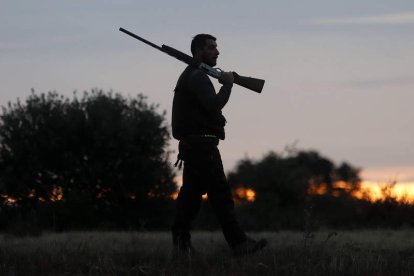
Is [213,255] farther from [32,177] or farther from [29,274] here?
[32,177]

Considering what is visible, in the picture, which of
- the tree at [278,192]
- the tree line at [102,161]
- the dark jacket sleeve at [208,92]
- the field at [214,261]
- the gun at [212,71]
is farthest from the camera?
the tree line at [102,161]

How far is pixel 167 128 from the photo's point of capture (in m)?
35.7

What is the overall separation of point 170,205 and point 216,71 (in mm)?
23282

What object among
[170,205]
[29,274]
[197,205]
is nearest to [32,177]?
[170,205]

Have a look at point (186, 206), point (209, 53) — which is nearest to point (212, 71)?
point (209, 53)

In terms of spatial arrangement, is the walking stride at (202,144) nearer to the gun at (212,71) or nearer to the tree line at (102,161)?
the gun at (212,71)

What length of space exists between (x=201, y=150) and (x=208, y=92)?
70 centimetres

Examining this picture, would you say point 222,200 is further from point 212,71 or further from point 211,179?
point 212,71

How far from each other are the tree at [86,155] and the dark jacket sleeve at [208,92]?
22.5 m

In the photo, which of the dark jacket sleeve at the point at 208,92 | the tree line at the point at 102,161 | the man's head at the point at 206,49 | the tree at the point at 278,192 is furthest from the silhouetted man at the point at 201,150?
the tree line at the point at 102,161

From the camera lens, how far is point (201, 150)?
35.6ft

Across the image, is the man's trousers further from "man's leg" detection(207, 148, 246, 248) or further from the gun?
the gun

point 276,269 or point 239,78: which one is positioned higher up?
point 239,78

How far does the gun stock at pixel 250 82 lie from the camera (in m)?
11.4
